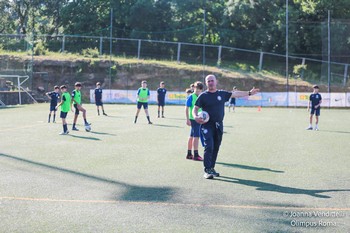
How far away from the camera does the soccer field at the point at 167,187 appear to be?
6215mm

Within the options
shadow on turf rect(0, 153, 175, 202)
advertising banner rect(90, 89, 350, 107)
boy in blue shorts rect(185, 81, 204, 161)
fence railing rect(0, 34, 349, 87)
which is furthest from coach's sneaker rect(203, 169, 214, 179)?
fence railing rect(0, 34, 349, 87)

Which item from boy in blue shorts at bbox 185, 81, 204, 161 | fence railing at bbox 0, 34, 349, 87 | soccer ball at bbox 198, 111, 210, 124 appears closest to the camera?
soccer ball at bbox 198, 111, 210, 124

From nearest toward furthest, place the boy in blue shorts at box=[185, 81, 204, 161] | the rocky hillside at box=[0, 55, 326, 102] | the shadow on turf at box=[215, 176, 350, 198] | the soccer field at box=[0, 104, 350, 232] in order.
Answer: the soccer field at box=[0, 104, 350, 232]
the shadow on turf at box=[215, 176, 350, 198]
the boy in blue shorts at box=[185, 81, 204, 161]
the rocky hillside at box=[0, 55, 326, 102]

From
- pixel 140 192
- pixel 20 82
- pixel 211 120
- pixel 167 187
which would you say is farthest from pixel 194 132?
pixel 20 82

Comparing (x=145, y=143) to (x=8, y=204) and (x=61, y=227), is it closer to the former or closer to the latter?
(x=8, y=204)

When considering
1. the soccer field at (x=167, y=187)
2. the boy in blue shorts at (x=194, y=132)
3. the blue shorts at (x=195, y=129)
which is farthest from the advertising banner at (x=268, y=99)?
the blue shorts at (x=195, y=129)

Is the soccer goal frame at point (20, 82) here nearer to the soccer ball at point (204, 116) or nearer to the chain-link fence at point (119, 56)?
the chain-link fence at point (119, 56)

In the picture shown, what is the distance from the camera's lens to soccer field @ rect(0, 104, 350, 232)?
6.21 metres

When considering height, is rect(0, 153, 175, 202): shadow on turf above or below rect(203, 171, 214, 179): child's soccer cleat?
below

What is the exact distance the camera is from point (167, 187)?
8.38 m

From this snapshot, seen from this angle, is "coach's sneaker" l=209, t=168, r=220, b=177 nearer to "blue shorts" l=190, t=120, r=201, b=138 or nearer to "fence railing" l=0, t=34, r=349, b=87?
"blue shorts" l=190, t=120, r=201, b=138

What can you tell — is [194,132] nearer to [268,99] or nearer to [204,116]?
[204,116]

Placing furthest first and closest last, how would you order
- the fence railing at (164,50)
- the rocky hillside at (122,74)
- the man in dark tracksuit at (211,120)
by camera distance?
the fence railing at (164,50) → the rocky hillside at (122,74) → the man in dark tracksuit at (211,120)

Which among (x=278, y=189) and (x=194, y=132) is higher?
(x=194, y=132)
